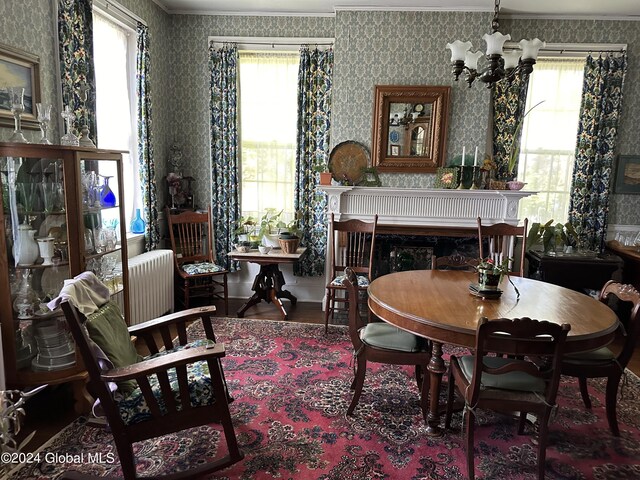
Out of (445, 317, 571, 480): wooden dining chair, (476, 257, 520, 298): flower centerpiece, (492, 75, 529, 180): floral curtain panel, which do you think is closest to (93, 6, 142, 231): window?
(476, 257, 520, 298): flower centerpiece

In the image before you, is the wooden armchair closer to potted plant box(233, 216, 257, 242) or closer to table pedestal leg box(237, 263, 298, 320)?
table pedestal leg box(237, 263, 298, 320)

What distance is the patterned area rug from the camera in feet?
6.96

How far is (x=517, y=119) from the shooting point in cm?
443

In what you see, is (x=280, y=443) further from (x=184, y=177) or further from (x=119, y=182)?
(x=184, y=177)

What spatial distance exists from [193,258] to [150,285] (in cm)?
72

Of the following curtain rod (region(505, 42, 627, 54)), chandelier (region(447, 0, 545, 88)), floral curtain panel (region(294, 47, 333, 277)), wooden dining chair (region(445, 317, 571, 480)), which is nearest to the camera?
wooden dining chair (region(445, 317, 571, 480))

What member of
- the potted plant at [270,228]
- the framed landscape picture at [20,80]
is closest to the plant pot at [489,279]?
the potted plant at [270,228]

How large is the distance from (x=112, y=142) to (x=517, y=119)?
388cm

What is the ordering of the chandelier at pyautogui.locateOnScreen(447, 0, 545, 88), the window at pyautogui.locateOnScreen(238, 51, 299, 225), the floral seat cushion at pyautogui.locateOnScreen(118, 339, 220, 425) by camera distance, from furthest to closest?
the window at pyautogui.locateOnScreen(238, 51, 299, 225) < the chandelier at pyautogui.locateOnScreen(447, 0, 545, 88) < the floral seat cushion at pyautogui.locateOnScreen(118, 339, 220, 425)

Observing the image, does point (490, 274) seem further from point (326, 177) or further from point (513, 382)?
point (326, 177)

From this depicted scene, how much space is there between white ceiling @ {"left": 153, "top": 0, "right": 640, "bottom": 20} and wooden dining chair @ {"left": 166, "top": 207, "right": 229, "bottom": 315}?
2.05 metres

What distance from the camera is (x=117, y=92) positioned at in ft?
12.6

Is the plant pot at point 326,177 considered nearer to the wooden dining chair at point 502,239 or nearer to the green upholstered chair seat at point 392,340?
the wooden dining chair at point 502,239

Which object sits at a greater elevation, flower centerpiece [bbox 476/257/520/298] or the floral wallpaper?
the floral wallpaper
